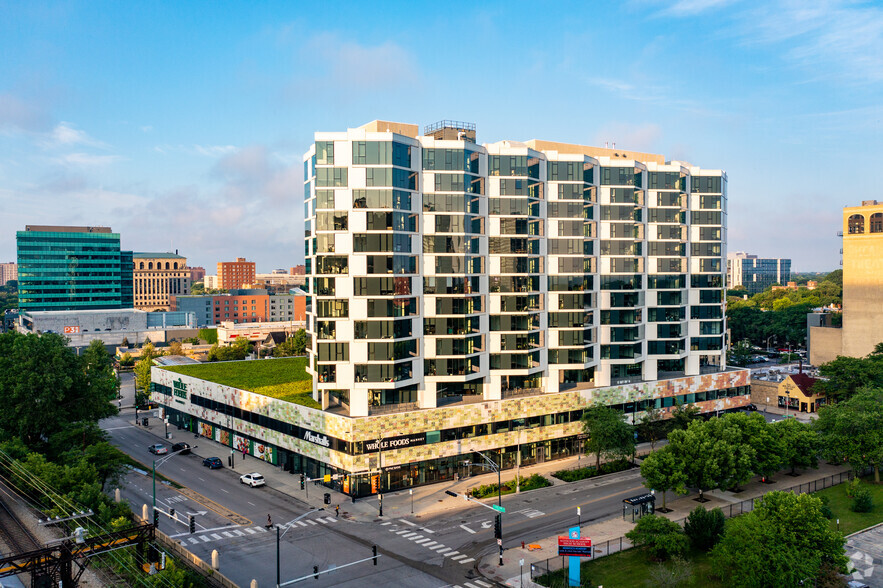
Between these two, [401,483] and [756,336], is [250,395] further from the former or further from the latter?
[756,336]

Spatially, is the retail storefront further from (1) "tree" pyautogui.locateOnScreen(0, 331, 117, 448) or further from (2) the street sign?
(2) the street sign

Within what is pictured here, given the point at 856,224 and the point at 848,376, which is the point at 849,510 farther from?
the point at 856,224

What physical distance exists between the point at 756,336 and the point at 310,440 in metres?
171

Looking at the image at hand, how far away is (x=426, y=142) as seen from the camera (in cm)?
7812

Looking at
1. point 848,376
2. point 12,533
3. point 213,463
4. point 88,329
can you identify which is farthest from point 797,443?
point 88,329

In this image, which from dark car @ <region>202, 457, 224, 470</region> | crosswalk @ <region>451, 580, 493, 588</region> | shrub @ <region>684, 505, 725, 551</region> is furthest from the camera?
dark car @ <region>202, 457, 224, 470</region>

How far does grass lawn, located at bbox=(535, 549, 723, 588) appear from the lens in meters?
49.1

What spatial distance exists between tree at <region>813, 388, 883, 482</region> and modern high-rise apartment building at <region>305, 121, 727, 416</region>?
81.6 ft

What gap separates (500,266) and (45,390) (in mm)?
60532

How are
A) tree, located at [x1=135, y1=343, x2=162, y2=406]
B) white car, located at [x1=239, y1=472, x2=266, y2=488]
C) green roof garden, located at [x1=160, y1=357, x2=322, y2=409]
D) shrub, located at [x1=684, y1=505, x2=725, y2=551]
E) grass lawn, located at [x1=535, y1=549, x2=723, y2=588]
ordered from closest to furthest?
grass lawn, located at [x1=535, y1=549, x2=723, y2=588] → shrub, located at [x1=684, y1=505, x2=725, y2=551] → white car, located at [x1=239, y1=472, x2=266, y2=488] → green roof garden, located at [x1=160, y1=357, x2=322, y2=409] → tree, located at [x1=135, y1=343, x2=162, y2=406]

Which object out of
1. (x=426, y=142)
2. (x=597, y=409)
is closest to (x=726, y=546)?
(x=597, y=409)

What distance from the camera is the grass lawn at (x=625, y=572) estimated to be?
1932 inches

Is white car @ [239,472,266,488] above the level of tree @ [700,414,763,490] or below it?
below

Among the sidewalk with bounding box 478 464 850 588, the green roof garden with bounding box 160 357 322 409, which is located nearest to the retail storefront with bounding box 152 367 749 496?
the green roof garden with bounding box 160 357 322 409
